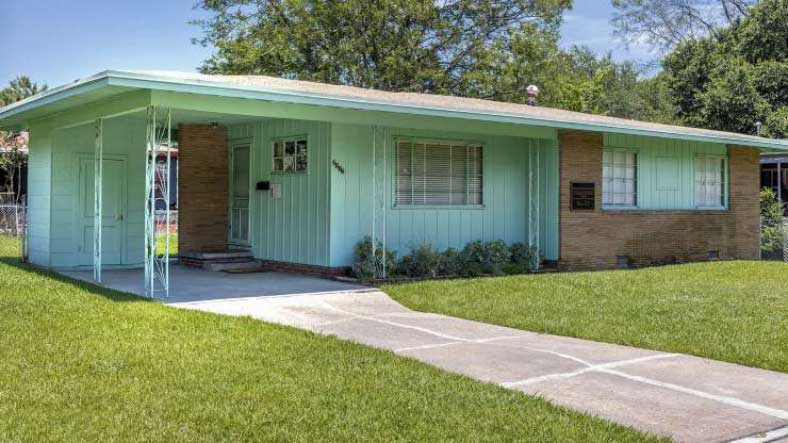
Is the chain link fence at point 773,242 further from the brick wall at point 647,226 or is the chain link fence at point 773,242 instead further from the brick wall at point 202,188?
the brick wall at point 202,188

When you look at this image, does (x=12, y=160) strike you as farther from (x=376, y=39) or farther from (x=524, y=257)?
(x=524, y=257)

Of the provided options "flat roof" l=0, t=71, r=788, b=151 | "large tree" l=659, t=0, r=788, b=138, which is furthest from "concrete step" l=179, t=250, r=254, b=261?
"large tree" l=659, t=0, r=788, b=138

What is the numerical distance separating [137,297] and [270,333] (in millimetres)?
3200

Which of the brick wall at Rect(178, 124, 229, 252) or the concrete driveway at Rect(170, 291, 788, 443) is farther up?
the brick wall at Rect(178, 124, 229, 252)

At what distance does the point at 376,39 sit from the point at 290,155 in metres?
16.8

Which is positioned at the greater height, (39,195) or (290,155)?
(290,155)

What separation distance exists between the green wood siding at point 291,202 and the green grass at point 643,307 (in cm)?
201

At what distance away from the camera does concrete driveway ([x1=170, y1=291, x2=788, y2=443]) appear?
5.14 m

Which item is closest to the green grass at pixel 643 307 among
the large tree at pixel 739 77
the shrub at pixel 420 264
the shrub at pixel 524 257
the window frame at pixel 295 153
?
the shrub at pixel 420 264

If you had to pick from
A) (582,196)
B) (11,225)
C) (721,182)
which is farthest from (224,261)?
(11,225)

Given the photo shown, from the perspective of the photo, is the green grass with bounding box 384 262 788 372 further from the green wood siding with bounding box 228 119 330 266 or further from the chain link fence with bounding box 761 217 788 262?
the chain link fence with bounding box 761 217 788 262

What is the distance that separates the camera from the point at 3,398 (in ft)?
16.9

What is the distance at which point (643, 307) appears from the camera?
32.4 feet

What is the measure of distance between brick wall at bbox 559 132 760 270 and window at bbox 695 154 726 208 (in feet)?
0.71
